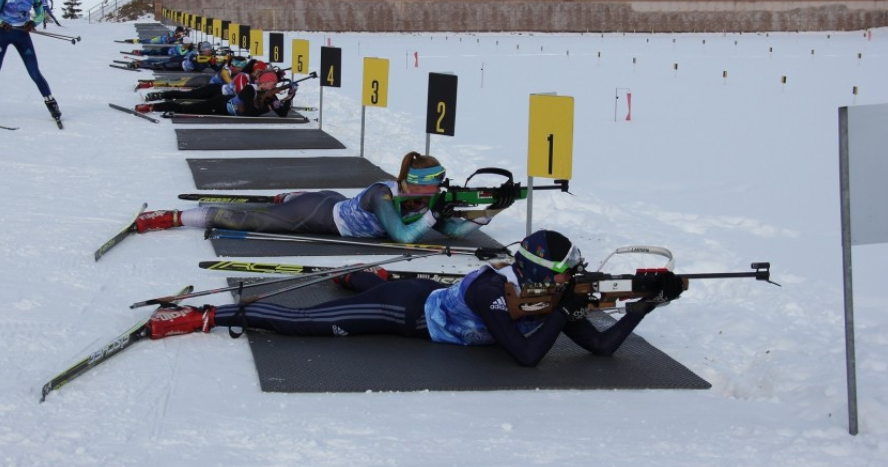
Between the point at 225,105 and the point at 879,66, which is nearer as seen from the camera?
the point at 225,105

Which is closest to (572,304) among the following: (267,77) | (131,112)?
(267,77)

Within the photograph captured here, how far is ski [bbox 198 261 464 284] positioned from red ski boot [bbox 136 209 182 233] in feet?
3.79

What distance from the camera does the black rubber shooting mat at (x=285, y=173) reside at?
33.9ft

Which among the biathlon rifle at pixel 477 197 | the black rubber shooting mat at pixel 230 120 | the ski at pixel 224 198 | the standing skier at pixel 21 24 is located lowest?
the ski at pixel 224 198

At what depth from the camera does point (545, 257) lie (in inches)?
200

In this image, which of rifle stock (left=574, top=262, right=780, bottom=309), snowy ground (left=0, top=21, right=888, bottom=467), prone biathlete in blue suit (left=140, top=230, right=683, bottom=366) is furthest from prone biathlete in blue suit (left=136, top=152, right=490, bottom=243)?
rifle stock (left=574, top=262, right=780, bottom=309)

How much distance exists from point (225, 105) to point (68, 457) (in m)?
12.0

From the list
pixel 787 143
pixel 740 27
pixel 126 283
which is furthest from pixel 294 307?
pixel 740 27

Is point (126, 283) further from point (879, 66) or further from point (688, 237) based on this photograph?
point (879, 66)

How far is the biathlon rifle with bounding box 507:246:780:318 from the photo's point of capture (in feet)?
16.6

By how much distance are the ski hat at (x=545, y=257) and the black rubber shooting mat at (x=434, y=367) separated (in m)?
0.48

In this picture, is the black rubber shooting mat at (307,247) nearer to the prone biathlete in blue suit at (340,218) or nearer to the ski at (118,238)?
the prone biathlete in blue suit at (340,218)

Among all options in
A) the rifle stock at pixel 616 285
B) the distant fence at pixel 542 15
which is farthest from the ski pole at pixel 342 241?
the distant fence at pixel 542 15

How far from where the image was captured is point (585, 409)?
16.1 feet
